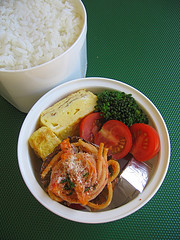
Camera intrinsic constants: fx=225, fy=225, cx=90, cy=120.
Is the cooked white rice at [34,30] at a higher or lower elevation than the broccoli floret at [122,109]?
higher

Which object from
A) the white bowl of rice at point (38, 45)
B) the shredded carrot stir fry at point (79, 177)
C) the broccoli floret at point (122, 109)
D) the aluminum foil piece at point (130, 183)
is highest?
the white bowl of rice at point (38, 45)

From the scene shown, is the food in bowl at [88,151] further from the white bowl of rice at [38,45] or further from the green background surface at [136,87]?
the green background surface at [136,87]

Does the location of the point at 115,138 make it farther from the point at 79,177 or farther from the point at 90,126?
the point at 79,177

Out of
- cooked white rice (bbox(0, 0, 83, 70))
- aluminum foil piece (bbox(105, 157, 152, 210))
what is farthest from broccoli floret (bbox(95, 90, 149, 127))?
cooked white rice (bbox(0, 0, 83, 70))

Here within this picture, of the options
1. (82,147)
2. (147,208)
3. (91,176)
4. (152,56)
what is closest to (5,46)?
(82,147)

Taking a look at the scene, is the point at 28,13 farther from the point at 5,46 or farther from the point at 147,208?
the point at 147,208

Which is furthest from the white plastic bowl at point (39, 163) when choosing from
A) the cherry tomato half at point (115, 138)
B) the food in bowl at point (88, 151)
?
the cherry tomato half at point (115, 138)

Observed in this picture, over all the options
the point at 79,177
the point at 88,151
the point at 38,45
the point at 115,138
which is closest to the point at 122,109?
the point at 115,138
